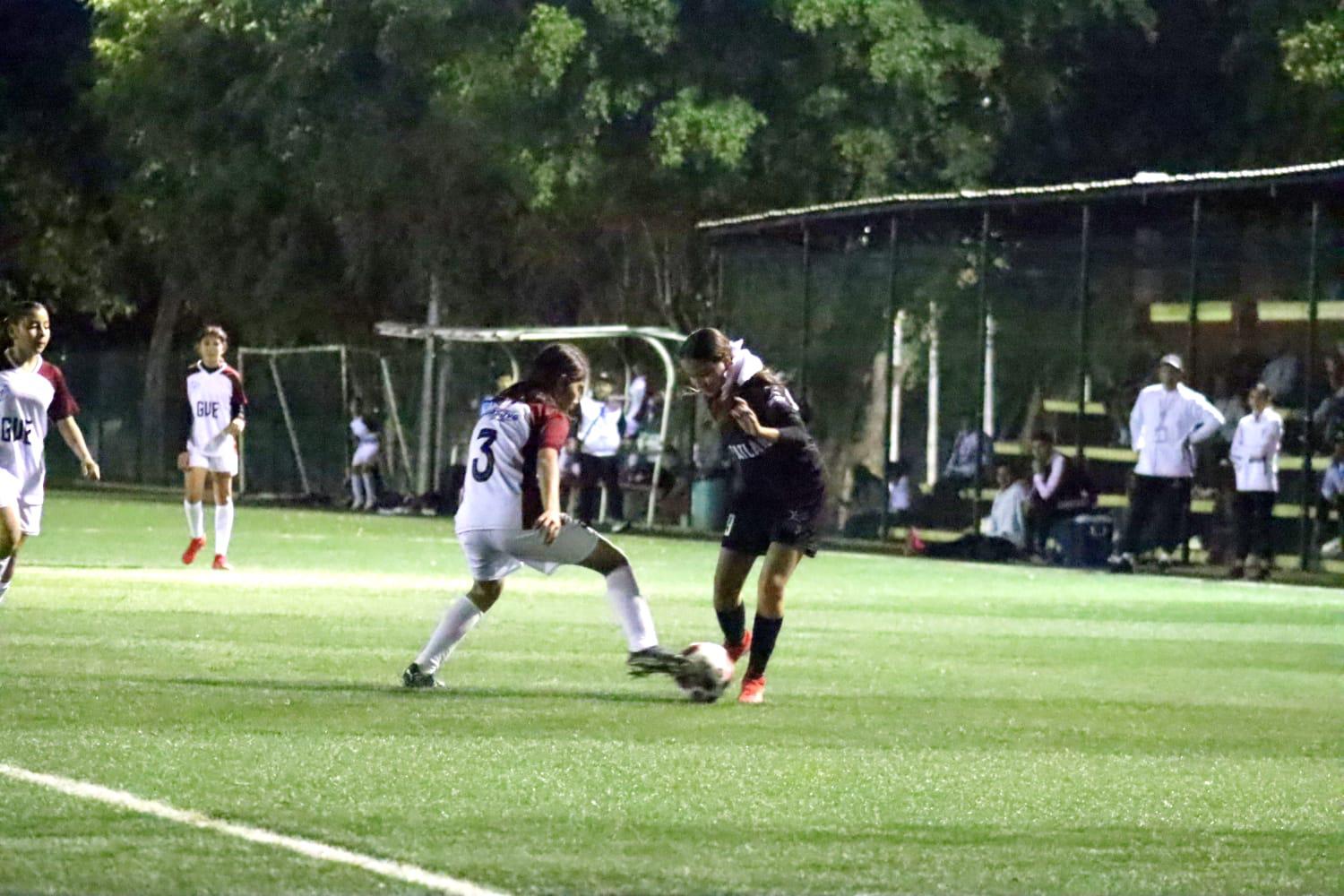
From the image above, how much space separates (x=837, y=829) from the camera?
9000 mm

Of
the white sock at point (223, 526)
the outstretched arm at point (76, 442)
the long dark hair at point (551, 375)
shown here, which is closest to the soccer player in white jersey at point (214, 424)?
the white sock at point (223, 526)

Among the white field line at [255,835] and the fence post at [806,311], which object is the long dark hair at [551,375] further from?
the fence post at [806,311]

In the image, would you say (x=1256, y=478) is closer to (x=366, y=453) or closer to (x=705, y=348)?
(x=705, y=348)

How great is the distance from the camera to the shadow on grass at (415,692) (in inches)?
521

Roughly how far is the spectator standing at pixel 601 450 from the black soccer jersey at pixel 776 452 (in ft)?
70.1

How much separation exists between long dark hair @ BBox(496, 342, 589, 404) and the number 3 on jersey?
20 centimetres

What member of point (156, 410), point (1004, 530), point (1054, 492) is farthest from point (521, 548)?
point (156, 410)

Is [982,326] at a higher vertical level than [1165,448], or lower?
higher

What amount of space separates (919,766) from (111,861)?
385 cm

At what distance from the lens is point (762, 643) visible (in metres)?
13.5

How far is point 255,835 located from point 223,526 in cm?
1561

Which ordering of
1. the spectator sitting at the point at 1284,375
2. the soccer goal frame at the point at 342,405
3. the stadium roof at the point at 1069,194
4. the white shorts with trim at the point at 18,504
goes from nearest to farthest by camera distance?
1. the white shorts with trim at the point at 18,504
2. the stadium roof at the point at 1069,194
3. the spectator sitting at the point at 1284,375
4. the soccer goal frame at the point at 342,405

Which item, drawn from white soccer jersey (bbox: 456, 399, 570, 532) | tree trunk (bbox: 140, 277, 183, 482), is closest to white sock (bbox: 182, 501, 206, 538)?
white soccer jersey (bbox: 456, 399, 570, 532)

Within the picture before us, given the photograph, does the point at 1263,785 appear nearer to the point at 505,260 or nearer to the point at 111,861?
the point at 111,861
